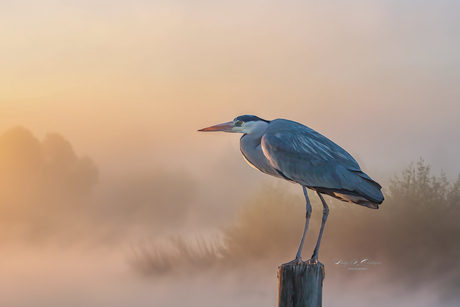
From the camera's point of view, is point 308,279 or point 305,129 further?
point 305,129

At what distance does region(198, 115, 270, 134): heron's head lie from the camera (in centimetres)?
747

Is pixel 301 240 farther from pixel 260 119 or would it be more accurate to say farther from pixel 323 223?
pixel 260 119

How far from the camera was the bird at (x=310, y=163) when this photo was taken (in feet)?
21.8

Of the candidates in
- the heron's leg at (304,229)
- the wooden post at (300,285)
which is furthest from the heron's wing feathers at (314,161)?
the wooden post at (300,285)

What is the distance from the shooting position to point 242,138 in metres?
7.61

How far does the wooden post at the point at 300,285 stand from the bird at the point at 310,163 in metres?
0.50

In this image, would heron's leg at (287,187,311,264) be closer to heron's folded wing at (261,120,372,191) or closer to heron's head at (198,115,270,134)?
heron's folded wing at (261,120,372,191)

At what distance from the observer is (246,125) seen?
753 centimetres

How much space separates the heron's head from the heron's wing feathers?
0.27 meters

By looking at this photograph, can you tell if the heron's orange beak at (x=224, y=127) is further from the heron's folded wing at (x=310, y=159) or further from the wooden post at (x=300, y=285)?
the wooden post at (x=300, y=285)

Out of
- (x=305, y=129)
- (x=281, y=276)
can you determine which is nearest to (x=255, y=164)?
(x=305, y=129)

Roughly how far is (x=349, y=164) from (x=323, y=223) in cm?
100

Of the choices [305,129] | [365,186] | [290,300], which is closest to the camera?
[290,300]

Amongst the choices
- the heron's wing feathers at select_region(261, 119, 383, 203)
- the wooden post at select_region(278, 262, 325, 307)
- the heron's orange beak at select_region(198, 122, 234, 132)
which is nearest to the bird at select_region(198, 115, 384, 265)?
the heron's wing feathers at select_region(261, 119, 383, 203)
